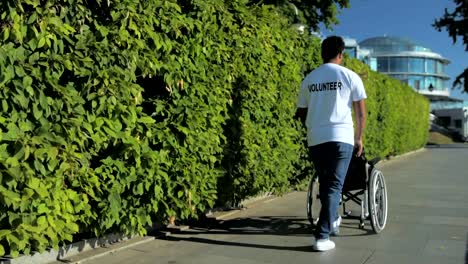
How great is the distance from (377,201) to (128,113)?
Result: 304 cm

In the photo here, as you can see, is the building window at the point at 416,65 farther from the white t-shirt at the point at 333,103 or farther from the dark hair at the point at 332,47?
the white t-shirt at the point at 333,103

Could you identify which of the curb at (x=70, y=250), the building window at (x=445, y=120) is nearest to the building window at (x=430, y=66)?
the building window at (x=445, y=120)

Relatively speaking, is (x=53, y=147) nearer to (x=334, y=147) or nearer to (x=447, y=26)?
(x=334, y=147)

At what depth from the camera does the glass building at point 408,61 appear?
97.6 m

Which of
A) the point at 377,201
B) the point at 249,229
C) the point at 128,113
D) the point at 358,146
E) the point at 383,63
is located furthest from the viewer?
the point at 383,63

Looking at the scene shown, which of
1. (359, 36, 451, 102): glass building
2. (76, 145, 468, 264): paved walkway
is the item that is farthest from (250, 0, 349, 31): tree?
(359, 36, 451, 102): glass building

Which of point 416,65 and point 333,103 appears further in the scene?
point 416,65

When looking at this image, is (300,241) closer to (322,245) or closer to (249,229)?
(322,245)

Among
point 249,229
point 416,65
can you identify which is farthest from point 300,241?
point 416,65

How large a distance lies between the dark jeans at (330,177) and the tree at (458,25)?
38131 mm

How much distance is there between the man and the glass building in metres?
93.9

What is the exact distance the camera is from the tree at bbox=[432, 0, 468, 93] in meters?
39.5

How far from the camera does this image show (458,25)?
131 feet

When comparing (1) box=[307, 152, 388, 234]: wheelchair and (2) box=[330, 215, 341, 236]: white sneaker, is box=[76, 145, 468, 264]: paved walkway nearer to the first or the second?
(2) box=[330, 215, 341, 236]: white sneaker
